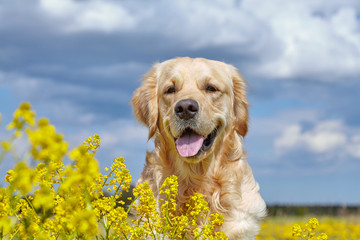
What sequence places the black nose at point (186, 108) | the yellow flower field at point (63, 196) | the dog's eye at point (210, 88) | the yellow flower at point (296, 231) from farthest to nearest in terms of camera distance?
the dog's eye at point (210, 88), the black nose at point (186, 108), the yellow flower at point (296, 231), the yellow flower field at point (63, 196)

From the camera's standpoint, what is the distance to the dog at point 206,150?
4.35 metres

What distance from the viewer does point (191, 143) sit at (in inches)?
171

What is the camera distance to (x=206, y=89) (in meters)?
4.54

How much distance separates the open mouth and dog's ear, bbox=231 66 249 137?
0.54 m

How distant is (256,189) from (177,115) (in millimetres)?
1251

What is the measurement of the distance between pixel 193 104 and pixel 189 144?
0.43 meters

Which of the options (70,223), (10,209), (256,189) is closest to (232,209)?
(256,189)

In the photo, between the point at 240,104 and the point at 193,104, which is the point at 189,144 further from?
the point at 240,104

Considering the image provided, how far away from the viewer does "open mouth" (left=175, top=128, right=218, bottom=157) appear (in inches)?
170

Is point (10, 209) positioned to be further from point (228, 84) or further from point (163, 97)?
point (228, 84)

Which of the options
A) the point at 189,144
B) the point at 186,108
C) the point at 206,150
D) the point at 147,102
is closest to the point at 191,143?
the point at 189,144

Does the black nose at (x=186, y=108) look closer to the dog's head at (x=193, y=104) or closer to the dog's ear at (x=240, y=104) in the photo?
the dog's head at (x=193, y=104)

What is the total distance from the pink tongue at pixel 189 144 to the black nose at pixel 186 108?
0.79 feet

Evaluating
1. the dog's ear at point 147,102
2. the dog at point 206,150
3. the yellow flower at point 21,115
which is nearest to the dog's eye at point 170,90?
the dog at point 206,150
